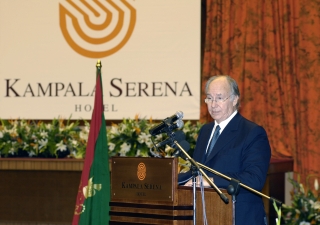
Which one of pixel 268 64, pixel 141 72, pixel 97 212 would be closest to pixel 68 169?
pixel 97 212

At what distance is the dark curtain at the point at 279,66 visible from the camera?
21.8 ft

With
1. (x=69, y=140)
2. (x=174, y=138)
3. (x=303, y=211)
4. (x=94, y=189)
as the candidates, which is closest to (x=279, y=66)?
(x=303, y=211)

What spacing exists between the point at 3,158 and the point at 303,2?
337cm

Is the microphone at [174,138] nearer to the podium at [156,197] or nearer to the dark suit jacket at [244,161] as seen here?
the podium at [156,197]

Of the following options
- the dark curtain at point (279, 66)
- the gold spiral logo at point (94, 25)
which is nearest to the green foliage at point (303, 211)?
the dark curtain at point (279, 66)

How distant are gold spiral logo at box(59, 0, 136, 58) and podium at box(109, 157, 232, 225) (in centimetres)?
411

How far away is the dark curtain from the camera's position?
6.66m

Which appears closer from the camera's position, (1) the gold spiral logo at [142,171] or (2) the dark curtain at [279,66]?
(1) the gold spiral logo at [142,171]

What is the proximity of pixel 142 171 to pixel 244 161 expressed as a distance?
60cm

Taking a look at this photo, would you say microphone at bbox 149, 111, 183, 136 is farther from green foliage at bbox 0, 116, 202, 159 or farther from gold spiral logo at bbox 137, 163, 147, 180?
green foliage at bbox 0, 116, 202, 159

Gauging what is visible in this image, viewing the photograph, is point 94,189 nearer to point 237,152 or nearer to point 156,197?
point 237,152

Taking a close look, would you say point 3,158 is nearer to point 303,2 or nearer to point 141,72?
point 141,72

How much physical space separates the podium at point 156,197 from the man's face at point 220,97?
0.55 m

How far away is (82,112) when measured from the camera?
720 centimetres
